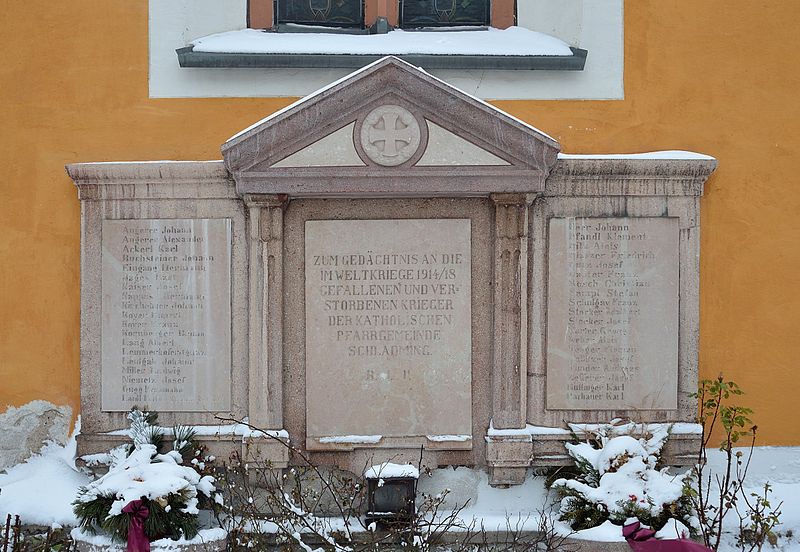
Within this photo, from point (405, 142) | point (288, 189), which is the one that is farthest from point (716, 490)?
point (288, 189)

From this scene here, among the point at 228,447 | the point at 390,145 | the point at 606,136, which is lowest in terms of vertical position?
the point at 228,447

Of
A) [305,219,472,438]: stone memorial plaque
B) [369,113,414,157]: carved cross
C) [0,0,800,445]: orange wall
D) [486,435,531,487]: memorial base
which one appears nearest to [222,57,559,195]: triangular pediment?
[369,113,414,157]: carved cross

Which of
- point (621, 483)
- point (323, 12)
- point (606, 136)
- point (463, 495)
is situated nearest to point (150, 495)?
point (463, 495)

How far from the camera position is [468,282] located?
18.2ft

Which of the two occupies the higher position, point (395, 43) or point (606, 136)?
point (395, 43)

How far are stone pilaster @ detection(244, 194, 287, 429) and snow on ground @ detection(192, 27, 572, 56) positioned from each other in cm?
158

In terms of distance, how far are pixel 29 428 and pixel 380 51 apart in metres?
3.72

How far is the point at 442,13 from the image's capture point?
686 centimetres

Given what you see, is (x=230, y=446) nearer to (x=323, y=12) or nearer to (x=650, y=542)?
(x=650, y=542)

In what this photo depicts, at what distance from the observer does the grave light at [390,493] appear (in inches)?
204

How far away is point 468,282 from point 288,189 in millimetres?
1306

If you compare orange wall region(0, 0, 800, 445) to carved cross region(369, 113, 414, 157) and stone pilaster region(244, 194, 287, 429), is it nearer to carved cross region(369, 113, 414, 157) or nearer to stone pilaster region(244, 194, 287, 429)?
stone pilaster region(244, 194, 287, 429)

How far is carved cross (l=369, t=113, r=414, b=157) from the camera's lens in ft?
17.3

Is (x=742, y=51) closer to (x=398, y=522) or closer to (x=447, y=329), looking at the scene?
(x=447, y=329)
